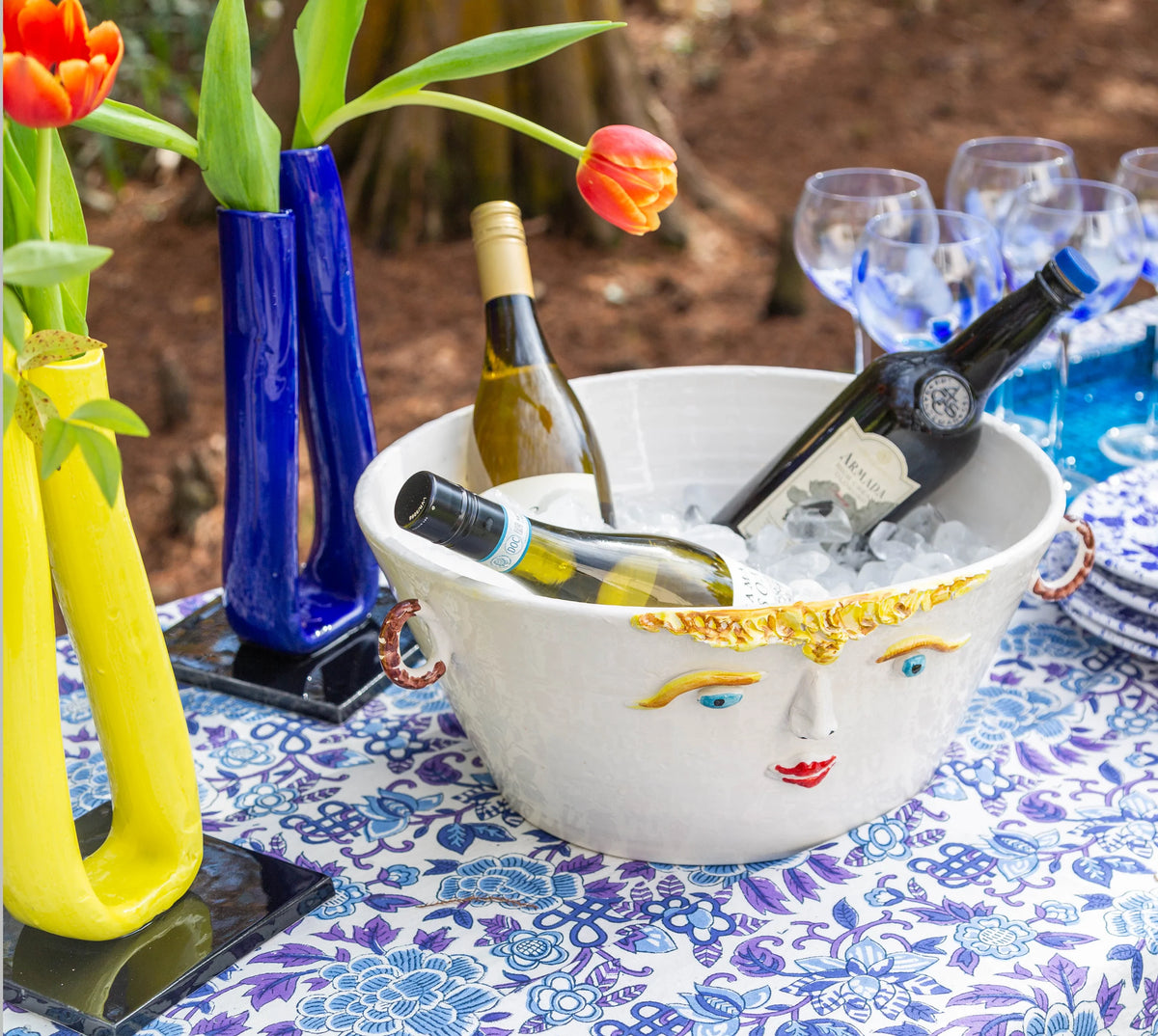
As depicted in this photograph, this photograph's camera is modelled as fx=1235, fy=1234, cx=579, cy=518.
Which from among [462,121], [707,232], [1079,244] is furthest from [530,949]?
[707,232]

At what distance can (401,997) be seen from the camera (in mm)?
670

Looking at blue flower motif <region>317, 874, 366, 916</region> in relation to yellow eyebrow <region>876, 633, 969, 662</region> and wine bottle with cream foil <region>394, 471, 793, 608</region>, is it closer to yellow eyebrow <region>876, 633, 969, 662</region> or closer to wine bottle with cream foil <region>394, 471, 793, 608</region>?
wine bottle with cream foil <region>394, 471, 793, 608</region>

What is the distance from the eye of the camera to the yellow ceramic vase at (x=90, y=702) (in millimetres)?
585

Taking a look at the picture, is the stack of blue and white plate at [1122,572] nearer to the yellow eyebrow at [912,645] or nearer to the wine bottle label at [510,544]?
the yellow eyebrow at [912,645]

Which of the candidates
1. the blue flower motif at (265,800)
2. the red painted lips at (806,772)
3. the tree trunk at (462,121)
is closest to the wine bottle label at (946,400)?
the red painted lips at (806,772)

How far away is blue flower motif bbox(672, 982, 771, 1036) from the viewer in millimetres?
642

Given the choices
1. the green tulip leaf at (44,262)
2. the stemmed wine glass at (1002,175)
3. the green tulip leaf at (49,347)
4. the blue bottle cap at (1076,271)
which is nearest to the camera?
the green tulip leaf at (44,262)

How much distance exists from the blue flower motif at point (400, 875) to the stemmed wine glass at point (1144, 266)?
86 centimetres

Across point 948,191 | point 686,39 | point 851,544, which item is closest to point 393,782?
point 851,544

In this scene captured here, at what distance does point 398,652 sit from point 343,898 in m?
0.17

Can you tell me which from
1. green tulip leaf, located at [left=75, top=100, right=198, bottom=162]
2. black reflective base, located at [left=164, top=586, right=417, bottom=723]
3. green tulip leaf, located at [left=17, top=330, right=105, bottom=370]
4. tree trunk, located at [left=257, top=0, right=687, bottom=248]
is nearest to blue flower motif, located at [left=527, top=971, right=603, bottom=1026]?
black reflective base, located at [left=164, top=586, right=417, bottom=723]

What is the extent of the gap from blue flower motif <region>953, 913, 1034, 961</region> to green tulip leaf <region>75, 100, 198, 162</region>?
2.11 feet

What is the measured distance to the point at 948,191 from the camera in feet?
4.83

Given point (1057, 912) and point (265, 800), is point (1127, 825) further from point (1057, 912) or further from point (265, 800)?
point (265, 800)
